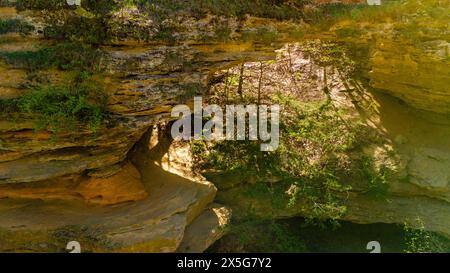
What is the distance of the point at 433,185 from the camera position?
6781mm

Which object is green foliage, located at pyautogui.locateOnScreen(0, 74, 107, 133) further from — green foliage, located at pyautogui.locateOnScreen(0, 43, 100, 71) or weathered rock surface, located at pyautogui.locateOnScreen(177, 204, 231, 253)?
weathered rock surface, located at pyautogui.locateOnScreen(177, 204, 231, 253)

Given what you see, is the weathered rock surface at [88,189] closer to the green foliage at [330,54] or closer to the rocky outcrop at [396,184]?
the rocky outcrop at [396,184]

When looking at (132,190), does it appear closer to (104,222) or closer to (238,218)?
(104,222)

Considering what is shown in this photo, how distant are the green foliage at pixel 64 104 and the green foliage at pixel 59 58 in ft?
0.52

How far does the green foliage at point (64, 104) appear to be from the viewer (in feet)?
15.5

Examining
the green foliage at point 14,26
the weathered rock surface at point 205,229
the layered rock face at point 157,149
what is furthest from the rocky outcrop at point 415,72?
the green foliage at point 14,26

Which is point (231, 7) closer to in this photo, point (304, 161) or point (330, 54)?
point (304, 161)

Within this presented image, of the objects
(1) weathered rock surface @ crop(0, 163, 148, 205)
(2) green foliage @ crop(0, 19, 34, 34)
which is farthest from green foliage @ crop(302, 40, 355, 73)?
(2) green foliage @ crop(0, 19, 34, 34)

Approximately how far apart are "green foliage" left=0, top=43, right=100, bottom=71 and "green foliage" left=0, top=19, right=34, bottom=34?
0.23 metres

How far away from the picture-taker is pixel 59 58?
473cm

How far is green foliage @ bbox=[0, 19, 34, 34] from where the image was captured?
4.62 meters

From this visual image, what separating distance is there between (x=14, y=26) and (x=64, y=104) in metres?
0.96
